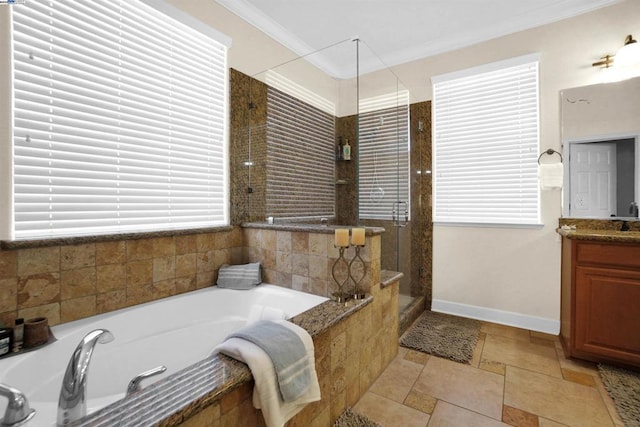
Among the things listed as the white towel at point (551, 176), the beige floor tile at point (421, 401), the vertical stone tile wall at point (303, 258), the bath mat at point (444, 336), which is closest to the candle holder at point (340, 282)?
the vertical stone tile wall at point (303, 258)

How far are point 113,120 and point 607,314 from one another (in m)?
3.41

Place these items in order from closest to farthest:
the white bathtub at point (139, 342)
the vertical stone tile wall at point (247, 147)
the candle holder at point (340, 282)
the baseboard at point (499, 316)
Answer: the white bathtub at point (139, 342), the candle holder at point (340, 282), the vertical stone tile wall at point (247, 147), the baseboard at point (499, 316)

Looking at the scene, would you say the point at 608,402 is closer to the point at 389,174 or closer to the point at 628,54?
the point at 389,174

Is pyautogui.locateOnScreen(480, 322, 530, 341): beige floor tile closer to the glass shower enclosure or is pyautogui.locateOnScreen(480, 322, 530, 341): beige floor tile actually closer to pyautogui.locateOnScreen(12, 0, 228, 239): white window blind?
the glass shower enclosure

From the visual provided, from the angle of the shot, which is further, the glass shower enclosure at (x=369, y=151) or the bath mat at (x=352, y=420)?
the glass shower enclosure at (x=369, y=151)

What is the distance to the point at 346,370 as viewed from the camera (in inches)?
61.3

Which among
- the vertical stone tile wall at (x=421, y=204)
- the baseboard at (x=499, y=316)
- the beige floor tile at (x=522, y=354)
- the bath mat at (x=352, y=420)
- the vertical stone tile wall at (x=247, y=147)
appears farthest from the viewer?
the vertical stone tile wall at (x=421, y=204)

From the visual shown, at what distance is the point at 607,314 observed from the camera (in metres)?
1.89

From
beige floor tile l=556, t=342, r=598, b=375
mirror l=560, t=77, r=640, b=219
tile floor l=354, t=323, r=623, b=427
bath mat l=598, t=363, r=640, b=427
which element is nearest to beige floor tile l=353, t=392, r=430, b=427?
tile floor l=354, t=323, r=623, b=427

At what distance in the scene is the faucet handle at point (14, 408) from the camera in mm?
841

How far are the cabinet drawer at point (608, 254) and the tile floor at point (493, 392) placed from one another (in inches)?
29.0

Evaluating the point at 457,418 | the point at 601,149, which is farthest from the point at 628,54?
the point at 457,418

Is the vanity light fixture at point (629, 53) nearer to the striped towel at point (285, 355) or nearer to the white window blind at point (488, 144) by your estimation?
the white window blind at point (488, 144)

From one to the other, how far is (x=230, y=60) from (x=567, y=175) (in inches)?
119
